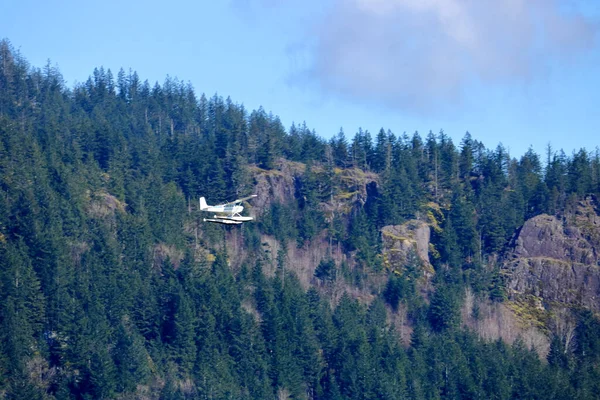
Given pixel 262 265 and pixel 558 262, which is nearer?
pixel 262 265

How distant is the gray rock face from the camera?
96125 millimetres

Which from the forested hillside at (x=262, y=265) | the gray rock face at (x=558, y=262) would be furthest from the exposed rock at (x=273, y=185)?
the gray rock face at (x=558, y=262)

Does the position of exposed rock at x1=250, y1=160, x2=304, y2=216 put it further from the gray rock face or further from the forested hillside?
the gray rock face

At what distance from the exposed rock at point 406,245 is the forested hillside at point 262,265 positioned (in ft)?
1.41

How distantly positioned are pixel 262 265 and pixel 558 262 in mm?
30300

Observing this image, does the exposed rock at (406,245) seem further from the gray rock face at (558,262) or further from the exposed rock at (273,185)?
the exposed rock at (273,185)

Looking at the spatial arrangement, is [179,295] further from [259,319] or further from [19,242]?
[19,242]

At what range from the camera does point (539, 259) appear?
98.6 m

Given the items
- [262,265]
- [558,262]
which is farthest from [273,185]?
[558,262]

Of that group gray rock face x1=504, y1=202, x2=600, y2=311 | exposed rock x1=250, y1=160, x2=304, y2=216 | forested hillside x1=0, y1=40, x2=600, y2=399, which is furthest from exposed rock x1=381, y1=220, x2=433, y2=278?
exposed rock x1=250, y1=160, x2=304, y2=216

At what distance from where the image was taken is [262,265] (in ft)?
308

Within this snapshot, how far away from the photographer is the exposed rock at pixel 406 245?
99.3 m

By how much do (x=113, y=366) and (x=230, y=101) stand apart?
8480 centimetres

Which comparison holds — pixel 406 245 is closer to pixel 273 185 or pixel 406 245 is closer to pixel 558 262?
pixel 558 262
